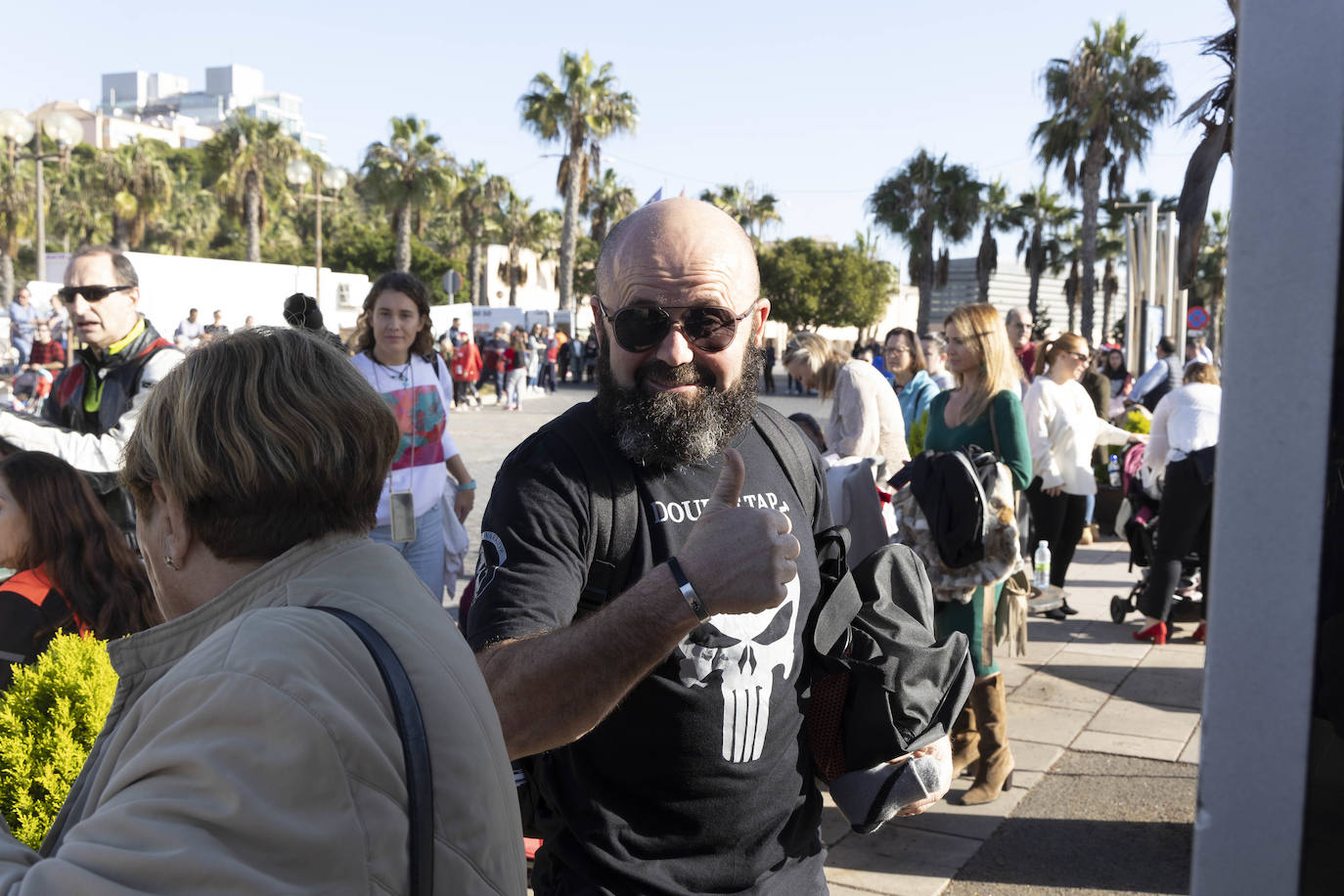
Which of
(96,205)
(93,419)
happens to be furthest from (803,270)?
(93,419)

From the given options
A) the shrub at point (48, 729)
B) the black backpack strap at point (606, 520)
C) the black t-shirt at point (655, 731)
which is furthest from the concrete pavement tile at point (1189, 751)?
the shrub at point (48, 729)

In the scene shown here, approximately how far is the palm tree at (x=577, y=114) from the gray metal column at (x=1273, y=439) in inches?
1476

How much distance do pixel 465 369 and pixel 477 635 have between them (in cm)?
2254

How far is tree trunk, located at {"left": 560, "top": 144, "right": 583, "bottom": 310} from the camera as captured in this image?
123 feet

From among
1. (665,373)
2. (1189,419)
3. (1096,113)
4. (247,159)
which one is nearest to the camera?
(665,373)

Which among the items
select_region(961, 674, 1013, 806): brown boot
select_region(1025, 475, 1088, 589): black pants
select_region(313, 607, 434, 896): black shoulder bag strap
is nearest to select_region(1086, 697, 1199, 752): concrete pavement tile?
select_region(961, 674, 1013, 806): brown boot

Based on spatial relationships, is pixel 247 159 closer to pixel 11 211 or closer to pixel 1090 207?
pixel 11 211

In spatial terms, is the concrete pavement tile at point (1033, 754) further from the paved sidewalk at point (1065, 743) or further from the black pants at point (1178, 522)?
the black pants at point (1178, 522)

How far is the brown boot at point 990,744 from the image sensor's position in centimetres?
459

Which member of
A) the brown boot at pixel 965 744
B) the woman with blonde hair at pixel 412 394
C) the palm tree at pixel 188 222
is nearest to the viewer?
the brown boot at pixel 965 744

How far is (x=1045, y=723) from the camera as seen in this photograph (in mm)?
5660

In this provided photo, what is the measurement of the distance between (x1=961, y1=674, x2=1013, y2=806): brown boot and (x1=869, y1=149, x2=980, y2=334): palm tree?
38286mm

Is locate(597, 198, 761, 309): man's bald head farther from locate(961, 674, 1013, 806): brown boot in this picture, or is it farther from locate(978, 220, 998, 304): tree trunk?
locate(978, 220, 998, 304): tree trunk

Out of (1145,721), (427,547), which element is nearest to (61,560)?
(427,547)
